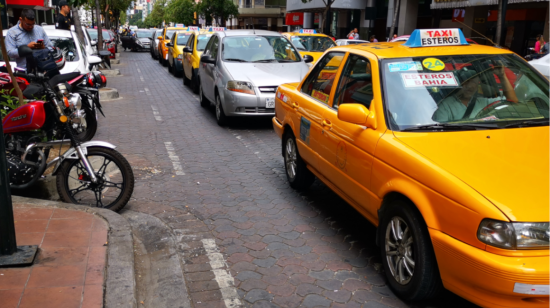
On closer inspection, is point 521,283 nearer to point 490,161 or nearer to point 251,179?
point 490,161

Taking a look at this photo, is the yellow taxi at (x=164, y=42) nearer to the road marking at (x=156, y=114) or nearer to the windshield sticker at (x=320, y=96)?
the road marking at (x=156, y=114)

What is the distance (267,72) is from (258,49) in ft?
3.48

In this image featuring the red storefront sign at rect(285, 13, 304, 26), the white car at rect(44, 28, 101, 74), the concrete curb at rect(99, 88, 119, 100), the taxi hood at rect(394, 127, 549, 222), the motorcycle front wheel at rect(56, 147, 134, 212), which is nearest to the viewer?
the taxi hood at rect(394, 127, 549, 222)

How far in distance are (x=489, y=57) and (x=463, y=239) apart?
211 cm

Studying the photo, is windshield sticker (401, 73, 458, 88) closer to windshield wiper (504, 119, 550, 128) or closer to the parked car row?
the parked car row

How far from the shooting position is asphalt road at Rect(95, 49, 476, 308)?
12.3 ft

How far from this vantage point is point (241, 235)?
4.81m

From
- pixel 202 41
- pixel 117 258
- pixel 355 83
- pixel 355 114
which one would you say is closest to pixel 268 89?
pixel 355 83

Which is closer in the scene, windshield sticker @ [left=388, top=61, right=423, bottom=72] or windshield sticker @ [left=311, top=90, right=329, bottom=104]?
windshield sticker @ [left=388, top=61, right=423, bottom=72]

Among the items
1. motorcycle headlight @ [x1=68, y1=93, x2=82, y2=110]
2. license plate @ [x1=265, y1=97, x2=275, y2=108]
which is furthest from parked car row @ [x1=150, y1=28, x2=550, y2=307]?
license plate @ [x1=265, y1=97, x2=275, y2=108]

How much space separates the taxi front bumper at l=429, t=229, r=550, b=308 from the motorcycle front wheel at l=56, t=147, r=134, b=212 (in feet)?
10.5

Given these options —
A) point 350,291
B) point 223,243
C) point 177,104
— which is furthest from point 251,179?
point 177,104

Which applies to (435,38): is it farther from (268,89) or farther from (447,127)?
(268,89)

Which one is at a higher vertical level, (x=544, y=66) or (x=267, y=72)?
(x=544, y=66)
